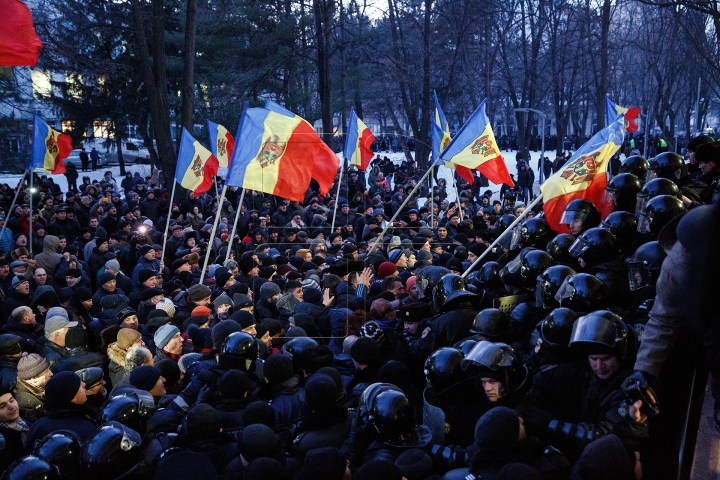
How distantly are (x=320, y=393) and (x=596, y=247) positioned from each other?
98.5 inches

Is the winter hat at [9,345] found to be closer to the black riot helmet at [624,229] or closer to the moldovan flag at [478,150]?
the black riot helmet at [624,229]

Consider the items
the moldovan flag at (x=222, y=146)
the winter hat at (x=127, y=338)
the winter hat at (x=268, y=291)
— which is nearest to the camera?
the winter hat at (x=127, y=338)

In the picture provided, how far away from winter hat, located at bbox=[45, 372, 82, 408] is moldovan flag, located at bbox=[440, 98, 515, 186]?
285 inches

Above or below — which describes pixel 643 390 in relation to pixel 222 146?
below

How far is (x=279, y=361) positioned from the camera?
4953 millimetres

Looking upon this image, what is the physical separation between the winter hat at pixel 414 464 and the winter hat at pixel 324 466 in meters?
0.39

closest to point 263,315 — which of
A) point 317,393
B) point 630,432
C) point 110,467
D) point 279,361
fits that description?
point 279,361

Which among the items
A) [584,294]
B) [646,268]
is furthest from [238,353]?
[646,268]

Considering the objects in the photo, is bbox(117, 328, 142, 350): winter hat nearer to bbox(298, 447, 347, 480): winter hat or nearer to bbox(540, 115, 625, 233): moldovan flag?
bbox(298, 447, 347, 480): winter hat

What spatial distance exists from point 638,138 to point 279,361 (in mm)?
43216

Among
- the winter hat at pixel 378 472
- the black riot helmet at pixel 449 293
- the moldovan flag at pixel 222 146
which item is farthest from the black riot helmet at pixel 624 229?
the moldovan flag at pixel 222 146

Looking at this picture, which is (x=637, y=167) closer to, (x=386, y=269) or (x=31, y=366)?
(x=386, y=269)

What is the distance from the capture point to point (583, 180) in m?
7.79

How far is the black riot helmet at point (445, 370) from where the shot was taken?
14.1 feet
